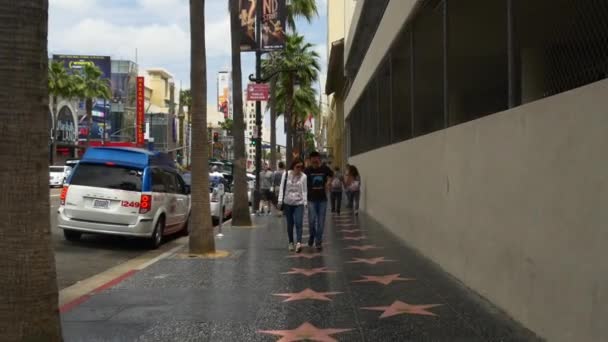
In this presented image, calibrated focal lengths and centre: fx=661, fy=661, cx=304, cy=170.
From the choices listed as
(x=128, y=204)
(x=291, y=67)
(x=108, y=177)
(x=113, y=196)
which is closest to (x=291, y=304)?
(x=128, y=204)

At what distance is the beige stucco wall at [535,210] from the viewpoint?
456cm

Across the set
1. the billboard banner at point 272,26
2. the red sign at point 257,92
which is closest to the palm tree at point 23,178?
the red sign at point 257,92

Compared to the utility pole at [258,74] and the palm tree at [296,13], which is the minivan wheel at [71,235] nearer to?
the utility pole at [258,74]

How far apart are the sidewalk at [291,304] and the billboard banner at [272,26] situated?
39.7 ft

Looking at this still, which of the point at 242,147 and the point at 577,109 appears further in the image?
the point at 242,147

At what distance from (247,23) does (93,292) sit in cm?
1302

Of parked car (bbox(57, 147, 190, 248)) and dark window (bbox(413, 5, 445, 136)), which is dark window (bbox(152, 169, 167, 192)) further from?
dark window (bbox(413, 5, 445, 136))

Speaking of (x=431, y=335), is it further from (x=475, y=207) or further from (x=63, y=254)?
(x=63, y=254)

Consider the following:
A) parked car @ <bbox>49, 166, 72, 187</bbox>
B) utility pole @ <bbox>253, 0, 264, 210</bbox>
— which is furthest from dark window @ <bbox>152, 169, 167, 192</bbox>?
parked car @ <bbox>49, 166, 72, 187</bbox>

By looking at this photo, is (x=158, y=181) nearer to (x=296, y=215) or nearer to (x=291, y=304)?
(x=296, y=215)

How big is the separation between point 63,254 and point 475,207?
823cm

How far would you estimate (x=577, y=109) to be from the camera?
4.77 m

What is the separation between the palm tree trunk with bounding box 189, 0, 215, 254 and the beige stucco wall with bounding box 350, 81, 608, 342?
4328 millimetres

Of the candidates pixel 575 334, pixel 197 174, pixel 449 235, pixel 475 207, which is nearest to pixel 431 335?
pixel 575 334
